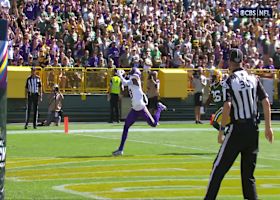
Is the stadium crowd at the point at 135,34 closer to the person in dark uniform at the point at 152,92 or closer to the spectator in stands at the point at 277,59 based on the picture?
the spectator in stands at the point at 277,59

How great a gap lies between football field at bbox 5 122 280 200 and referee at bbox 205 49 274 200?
206cm

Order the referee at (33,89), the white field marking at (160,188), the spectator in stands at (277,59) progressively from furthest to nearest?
the spectator in stands at (277,59) → the referee at (33,89) → the white field marking at (160,188)

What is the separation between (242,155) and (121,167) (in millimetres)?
6067

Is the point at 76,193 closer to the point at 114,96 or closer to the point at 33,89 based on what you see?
the point at 33,89

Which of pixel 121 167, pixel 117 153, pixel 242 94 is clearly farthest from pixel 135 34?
pixel 242 94

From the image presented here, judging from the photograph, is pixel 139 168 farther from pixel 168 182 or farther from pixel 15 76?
pixel 15 76

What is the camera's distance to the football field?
12508 mm

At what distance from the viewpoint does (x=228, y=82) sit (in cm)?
1012

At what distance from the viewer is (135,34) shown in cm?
3375

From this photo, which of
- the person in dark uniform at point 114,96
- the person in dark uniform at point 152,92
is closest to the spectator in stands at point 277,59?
the person in dark uniform at point 152,92

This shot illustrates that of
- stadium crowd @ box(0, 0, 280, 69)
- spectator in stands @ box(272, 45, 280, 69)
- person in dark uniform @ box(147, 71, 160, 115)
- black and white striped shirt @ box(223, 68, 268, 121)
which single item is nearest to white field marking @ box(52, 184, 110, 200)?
black and white striped shirt @ box(223, 68, 268, 121)

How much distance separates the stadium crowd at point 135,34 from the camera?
30.6 m

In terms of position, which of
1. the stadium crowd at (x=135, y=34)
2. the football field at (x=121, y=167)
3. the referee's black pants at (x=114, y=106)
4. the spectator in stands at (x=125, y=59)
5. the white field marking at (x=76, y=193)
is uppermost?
→ the stadium crowd at (x=135, y=34)

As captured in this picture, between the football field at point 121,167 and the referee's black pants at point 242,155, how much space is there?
2054 mm
